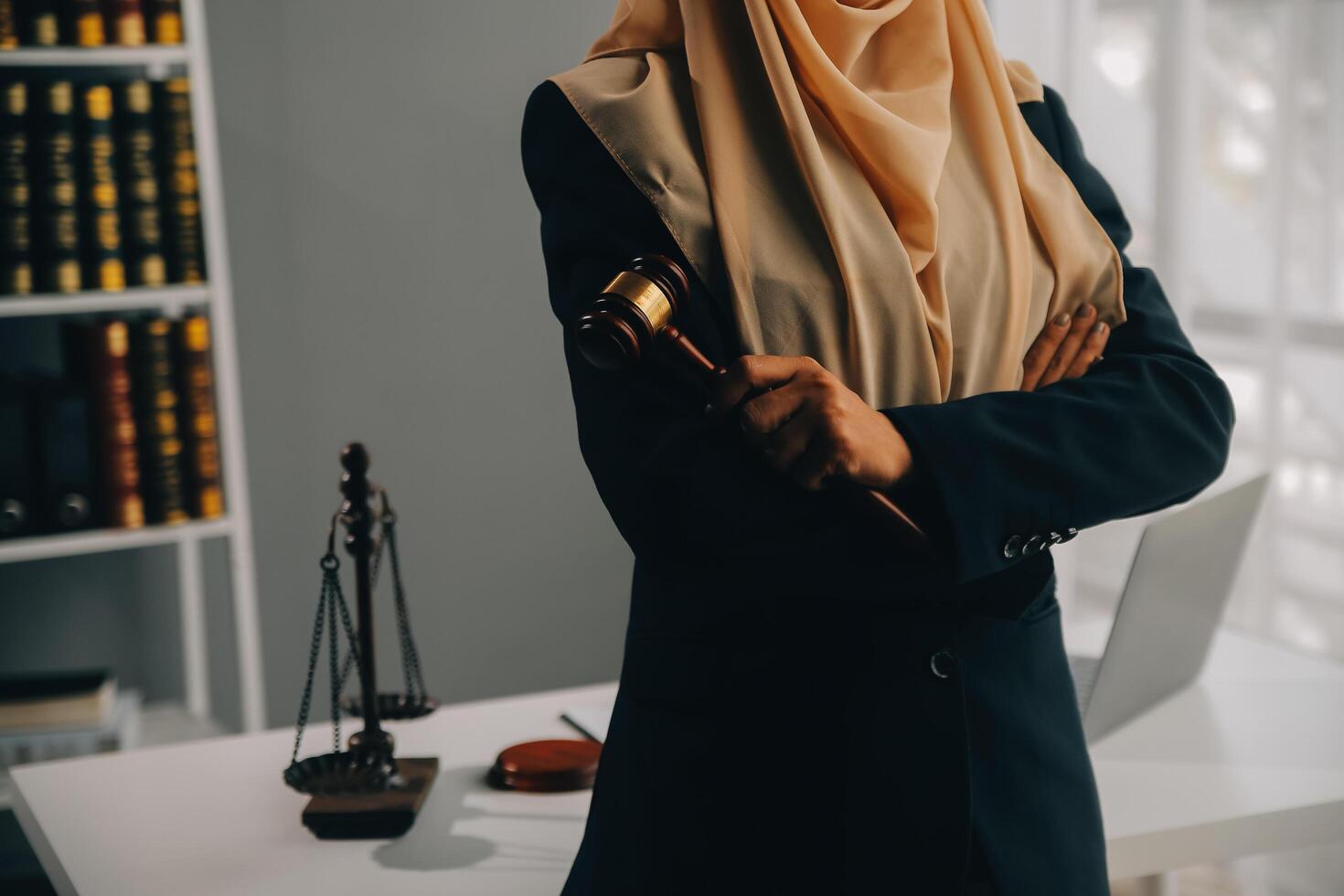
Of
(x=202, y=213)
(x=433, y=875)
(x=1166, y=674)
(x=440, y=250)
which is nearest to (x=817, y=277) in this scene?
(x=433, y=875)

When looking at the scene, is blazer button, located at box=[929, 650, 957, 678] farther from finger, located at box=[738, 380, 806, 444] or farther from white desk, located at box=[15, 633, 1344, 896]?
white desk, located at box=[15, 633, 1344, 896]

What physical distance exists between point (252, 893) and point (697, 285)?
65cm

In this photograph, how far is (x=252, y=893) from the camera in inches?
45.4

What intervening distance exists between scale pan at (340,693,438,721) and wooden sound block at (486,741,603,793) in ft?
0.32

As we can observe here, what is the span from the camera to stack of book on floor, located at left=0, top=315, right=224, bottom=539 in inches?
87.1

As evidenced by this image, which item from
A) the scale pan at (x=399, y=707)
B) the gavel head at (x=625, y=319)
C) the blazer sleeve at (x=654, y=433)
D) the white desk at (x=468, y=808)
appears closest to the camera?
the gavel head at (x=625, y=319)

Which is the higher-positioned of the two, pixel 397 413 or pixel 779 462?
pixel 779 462

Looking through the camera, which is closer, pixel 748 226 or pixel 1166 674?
pixel 748 226

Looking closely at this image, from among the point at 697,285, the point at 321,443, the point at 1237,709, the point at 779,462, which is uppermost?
the point at 697,285

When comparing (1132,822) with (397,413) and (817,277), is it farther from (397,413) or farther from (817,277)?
(397,413)

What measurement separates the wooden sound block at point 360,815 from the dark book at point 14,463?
3.93ft

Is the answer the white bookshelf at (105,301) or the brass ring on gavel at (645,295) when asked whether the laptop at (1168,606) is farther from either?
the white bookshelf at (105,301)

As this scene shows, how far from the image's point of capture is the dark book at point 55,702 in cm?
220

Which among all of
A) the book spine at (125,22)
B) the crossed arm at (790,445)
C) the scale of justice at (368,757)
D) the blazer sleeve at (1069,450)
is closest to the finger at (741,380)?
the crossed arm at (790,445)
